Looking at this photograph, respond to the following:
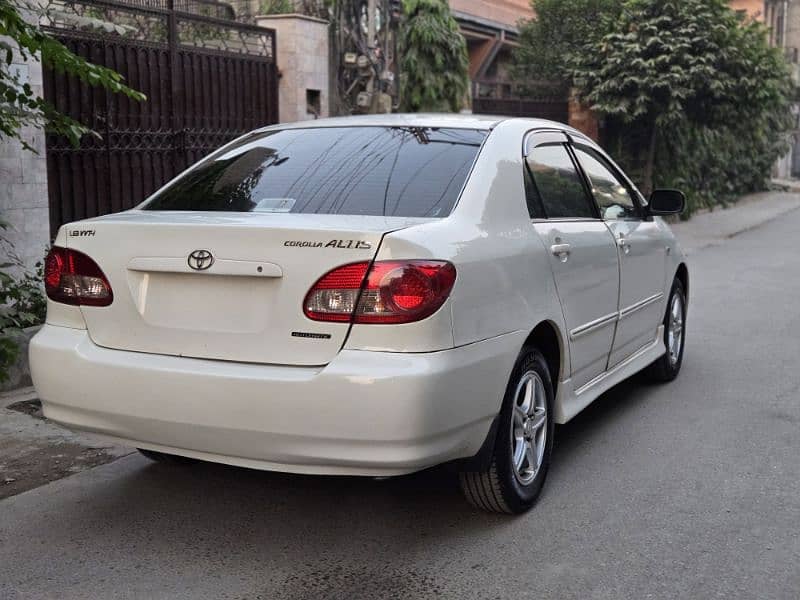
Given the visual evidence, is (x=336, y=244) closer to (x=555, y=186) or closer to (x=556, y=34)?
(x=555, y=186)

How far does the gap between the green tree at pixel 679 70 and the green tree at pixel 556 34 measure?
1.95 ft

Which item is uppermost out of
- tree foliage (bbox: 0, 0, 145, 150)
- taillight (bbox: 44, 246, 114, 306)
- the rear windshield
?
tree foliage (bbox: 0, 0, 145, 150)

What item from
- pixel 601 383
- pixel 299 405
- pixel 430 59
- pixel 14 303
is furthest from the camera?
pixel 430 59

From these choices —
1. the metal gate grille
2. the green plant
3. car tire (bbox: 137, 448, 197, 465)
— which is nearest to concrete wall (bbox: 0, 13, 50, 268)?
the green plant

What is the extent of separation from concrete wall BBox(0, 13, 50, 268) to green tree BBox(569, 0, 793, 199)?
1249 centimetres

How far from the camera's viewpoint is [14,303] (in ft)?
22.9

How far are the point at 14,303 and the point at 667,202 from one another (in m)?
4.17

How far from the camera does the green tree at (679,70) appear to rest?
17922mm

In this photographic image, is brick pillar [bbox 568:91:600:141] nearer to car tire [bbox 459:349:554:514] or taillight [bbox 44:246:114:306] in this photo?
car tire [bbox 459:349:554:514]

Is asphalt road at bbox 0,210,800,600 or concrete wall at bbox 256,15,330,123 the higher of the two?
concrete wall at bbox 256,15,330,123

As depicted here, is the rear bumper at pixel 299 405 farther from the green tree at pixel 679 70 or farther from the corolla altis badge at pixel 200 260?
the green tree at pixel 679 70

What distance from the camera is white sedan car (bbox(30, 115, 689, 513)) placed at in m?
3.66

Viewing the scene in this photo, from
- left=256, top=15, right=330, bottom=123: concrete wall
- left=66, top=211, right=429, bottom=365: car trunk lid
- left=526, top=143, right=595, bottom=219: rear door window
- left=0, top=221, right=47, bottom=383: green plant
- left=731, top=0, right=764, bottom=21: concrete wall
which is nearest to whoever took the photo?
left=66, top=211, right=429, bottom=365: car trunk lid

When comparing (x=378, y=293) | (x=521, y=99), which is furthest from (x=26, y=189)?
(x=521, y=99)
